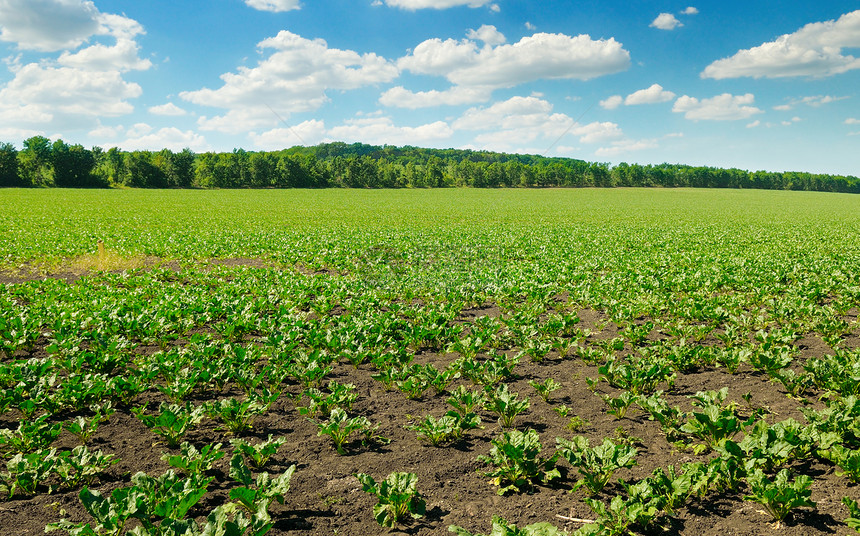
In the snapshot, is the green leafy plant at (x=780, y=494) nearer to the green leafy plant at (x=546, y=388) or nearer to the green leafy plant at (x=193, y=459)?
the green leafy plant at (x=546, y=388)

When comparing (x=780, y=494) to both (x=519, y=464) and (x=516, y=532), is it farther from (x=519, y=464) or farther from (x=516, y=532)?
(x=516, y=532)

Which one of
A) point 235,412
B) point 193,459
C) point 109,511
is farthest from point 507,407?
point 109,511

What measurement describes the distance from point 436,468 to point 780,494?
10.2ft

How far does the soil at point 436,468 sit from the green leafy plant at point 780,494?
140mm

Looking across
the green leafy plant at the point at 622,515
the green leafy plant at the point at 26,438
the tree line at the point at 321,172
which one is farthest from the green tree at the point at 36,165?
the green leafy plant at the point at 622,515

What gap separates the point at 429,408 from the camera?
20.9 feet

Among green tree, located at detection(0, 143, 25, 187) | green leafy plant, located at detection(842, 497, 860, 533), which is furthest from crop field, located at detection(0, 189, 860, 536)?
green tree, located at detection(0, 143, 25, 187)

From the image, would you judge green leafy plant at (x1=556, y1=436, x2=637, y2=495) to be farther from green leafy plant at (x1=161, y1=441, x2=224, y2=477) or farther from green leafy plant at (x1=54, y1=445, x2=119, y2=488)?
green leafy plant at (x1=54, y1=445, x2=119, y2=488)

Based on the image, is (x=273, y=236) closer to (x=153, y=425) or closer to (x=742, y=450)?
(x=153, y=425)

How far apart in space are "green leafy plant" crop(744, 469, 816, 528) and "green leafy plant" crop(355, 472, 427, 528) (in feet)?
9.59

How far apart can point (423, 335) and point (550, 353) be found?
2424mm

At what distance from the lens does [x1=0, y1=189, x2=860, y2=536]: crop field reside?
4051 millimetres

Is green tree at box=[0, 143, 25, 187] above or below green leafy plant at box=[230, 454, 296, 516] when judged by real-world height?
above

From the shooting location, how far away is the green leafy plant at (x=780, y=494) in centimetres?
378
